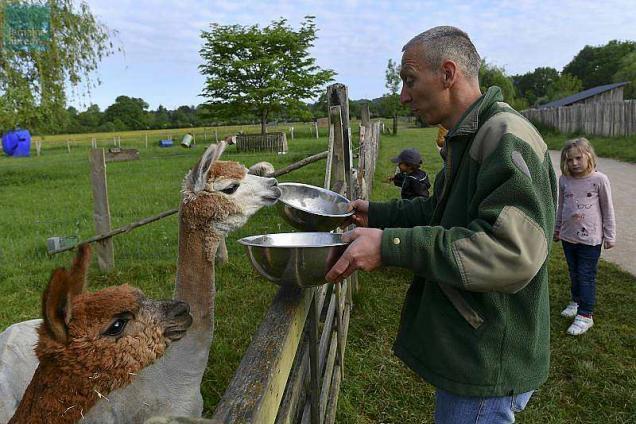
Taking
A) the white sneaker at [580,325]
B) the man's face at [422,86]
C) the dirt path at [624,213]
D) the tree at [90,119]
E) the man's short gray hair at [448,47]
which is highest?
the tree at [90,119]

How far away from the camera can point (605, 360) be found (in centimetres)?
419

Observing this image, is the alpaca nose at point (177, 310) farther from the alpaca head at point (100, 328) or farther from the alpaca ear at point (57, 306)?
the alpaca ear at point (57, 306)

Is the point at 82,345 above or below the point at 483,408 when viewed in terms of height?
above

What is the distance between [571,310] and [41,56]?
18558 mm

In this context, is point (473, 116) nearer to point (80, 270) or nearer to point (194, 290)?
point (80, 270)

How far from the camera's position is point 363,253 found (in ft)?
5.21

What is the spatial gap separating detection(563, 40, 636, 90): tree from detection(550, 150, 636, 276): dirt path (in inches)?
2847

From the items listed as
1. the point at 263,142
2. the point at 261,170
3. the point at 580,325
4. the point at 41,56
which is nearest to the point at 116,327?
the point at 261,170

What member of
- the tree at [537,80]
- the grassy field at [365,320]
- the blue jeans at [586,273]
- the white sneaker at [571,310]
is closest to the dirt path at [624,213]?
the grassy field at [365,320]

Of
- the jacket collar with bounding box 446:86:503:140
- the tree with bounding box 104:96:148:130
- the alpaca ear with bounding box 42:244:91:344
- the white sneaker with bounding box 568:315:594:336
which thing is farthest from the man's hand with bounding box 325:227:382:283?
the tree with bounding box 104:96:148:130

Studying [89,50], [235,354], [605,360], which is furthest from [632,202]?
[89,50]

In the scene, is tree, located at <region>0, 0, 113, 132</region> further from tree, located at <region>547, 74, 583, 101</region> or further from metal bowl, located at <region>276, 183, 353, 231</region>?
tree, located at <region>547, 74, 583, 101</region>

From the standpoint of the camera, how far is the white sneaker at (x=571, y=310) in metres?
4.95

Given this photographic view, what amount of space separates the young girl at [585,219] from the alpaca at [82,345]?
13.7 ft
